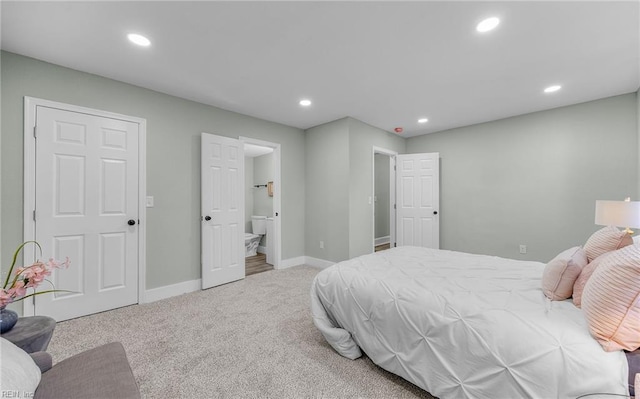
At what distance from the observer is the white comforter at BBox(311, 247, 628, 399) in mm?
1049

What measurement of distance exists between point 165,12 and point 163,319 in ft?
8.83

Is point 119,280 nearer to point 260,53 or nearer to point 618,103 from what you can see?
point 260,53

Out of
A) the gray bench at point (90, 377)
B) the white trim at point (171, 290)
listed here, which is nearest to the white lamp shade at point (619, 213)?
the gray bench at point (90, 377)

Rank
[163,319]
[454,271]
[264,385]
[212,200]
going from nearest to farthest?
[264,385]
[454,271]
[163,319]
[212,200]

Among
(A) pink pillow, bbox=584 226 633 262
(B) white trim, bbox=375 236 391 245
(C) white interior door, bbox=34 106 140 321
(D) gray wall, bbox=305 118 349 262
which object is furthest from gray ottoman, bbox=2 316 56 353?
(B) white trim, bbox=375 236 391 245

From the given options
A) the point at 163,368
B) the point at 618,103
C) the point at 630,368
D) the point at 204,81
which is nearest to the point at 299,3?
the point at 204,81

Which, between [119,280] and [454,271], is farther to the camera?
[119,280]

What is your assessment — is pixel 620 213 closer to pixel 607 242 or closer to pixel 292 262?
pixel 607 242

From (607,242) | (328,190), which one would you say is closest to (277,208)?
(328,190)

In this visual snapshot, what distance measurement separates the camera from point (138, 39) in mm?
2076

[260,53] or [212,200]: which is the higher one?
[260,53]

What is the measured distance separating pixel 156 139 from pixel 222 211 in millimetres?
1201

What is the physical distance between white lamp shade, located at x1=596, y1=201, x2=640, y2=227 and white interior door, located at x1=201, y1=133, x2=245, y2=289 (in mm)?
3847

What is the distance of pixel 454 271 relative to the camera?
1951 mm
